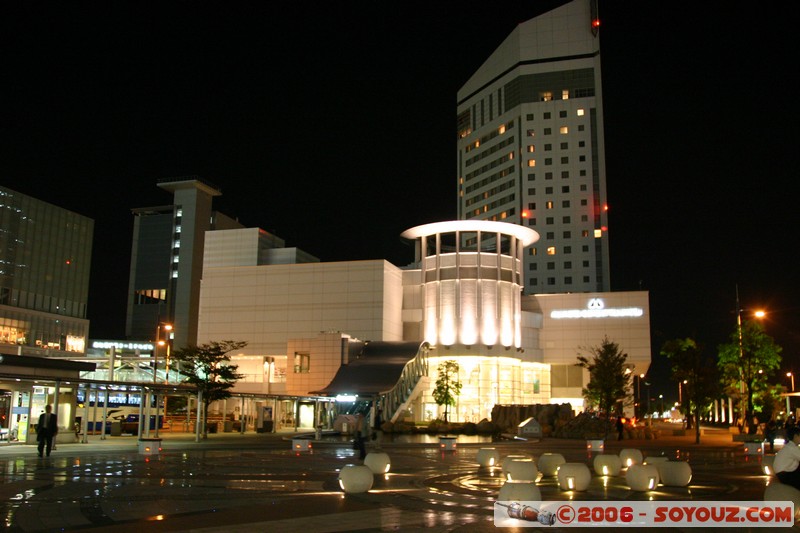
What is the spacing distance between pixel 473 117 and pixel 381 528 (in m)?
151

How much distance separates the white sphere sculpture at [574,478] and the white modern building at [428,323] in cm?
5631

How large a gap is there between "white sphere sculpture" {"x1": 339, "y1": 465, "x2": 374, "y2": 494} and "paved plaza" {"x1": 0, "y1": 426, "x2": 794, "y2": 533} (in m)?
0.21

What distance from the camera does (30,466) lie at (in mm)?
22422

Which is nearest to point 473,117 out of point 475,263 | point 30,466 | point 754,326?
point 475,263

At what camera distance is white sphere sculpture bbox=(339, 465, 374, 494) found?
1667 cm

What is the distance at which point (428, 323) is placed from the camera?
3472 inches

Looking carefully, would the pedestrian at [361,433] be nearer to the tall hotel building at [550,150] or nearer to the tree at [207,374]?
the tree at [207,374]

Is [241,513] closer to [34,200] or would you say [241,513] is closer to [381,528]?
[381,528]

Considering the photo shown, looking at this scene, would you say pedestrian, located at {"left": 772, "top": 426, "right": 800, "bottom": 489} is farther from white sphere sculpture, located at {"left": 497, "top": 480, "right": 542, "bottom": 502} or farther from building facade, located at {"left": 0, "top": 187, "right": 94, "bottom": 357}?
building facade, located at {"left": 0, "top": 187, "right": 94, "bottom": 357}

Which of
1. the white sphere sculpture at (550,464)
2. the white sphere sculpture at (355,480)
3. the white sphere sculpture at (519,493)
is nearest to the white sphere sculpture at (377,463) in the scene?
the white sphere sculpture at (355,480)

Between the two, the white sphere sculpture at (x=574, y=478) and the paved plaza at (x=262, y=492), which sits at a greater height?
the white sphere sculpture at (x=574, y=478)

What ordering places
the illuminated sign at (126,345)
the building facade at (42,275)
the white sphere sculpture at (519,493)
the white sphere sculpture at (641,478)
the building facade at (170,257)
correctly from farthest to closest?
the building facade at (170,257), the illuminated sign at (126,345), the building facade at (42,275), the white sphere sculpture at (641,478), the white sphere sculpture at (519,493)

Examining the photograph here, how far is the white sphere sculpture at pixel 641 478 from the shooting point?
17.1m

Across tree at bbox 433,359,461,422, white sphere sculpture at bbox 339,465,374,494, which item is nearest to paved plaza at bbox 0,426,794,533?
white sphere sculpture at bbox 339,465,374,494
